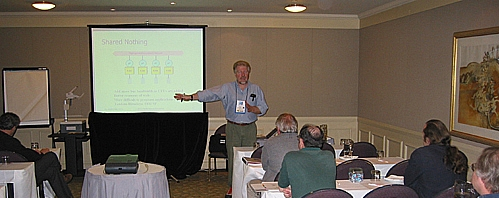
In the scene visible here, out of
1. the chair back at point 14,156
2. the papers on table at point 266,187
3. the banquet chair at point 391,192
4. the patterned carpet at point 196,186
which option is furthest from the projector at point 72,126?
the banquet chair at point 391,192

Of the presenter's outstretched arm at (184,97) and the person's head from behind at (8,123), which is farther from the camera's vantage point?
the presenter's outstretched arm at (184,97)

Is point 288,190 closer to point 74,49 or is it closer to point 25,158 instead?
point 25,158

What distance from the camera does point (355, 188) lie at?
3498 mm

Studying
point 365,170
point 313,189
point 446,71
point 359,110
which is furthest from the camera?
point 359,110

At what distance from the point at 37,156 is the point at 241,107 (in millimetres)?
2488

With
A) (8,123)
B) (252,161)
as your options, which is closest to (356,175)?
→ (252,161)

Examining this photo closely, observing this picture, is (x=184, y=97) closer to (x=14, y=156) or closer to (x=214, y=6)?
(x=214, y=6)

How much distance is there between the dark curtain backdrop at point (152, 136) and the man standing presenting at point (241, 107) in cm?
123

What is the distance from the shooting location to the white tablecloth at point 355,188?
3.41m

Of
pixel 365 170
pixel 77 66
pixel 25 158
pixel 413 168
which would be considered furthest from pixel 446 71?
pixel 77 66

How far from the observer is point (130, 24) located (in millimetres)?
7848

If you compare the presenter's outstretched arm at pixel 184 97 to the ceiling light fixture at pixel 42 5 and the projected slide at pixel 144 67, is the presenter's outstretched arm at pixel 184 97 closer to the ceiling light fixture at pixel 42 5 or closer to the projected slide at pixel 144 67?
the projected slide at pixel 144 67

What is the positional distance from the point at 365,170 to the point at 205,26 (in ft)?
15.1

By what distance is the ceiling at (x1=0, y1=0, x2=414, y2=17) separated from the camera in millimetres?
6781
